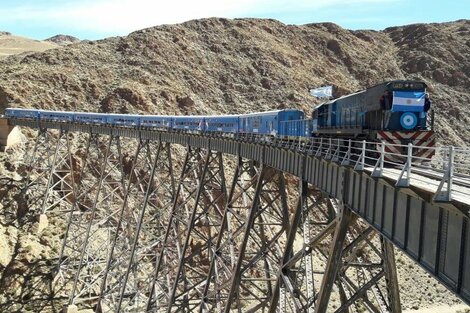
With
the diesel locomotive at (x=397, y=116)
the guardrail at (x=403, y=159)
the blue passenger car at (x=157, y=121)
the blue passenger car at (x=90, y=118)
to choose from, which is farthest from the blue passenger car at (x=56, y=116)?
the diesel locomotive at (x=397, y=116)

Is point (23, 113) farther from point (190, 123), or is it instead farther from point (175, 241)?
point (175, 241)

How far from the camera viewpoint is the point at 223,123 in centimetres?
3045

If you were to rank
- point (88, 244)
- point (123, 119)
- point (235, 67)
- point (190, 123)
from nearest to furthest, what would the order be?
point (190, 123) < point (88, 244) < point (123, 119) < point (235, 67)

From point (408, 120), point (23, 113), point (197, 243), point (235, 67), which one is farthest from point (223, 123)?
point (235, 67)

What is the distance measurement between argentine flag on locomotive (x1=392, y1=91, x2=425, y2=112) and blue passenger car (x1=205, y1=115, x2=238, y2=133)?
13677mm

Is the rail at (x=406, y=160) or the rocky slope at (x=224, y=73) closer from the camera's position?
the rail at (x=406, y=160)

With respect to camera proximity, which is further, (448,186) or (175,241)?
(175,241)

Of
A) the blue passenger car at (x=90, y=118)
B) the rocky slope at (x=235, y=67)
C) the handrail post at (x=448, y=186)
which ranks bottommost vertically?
the blue passenger car at (x=90, y=118)

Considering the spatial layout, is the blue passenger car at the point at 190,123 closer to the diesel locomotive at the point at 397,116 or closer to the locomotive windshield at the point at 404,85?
the diesel locomotive at the point at 397,116

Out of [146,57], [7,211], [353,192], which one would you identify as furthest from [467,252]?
[146,57]

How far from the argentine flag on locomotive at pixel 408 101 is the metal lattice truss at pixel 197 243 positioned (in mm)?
3650

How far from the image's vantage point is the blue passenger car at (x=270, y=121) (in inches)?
1032

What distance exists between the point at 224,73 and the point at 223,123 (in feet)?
161

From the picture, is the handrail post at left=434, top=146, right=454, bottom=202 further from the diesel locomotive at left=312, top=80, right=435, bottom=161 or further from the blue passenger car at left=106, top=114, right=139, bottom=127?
the blue passenger car at left=106, top=114, right=139, bottom=127
